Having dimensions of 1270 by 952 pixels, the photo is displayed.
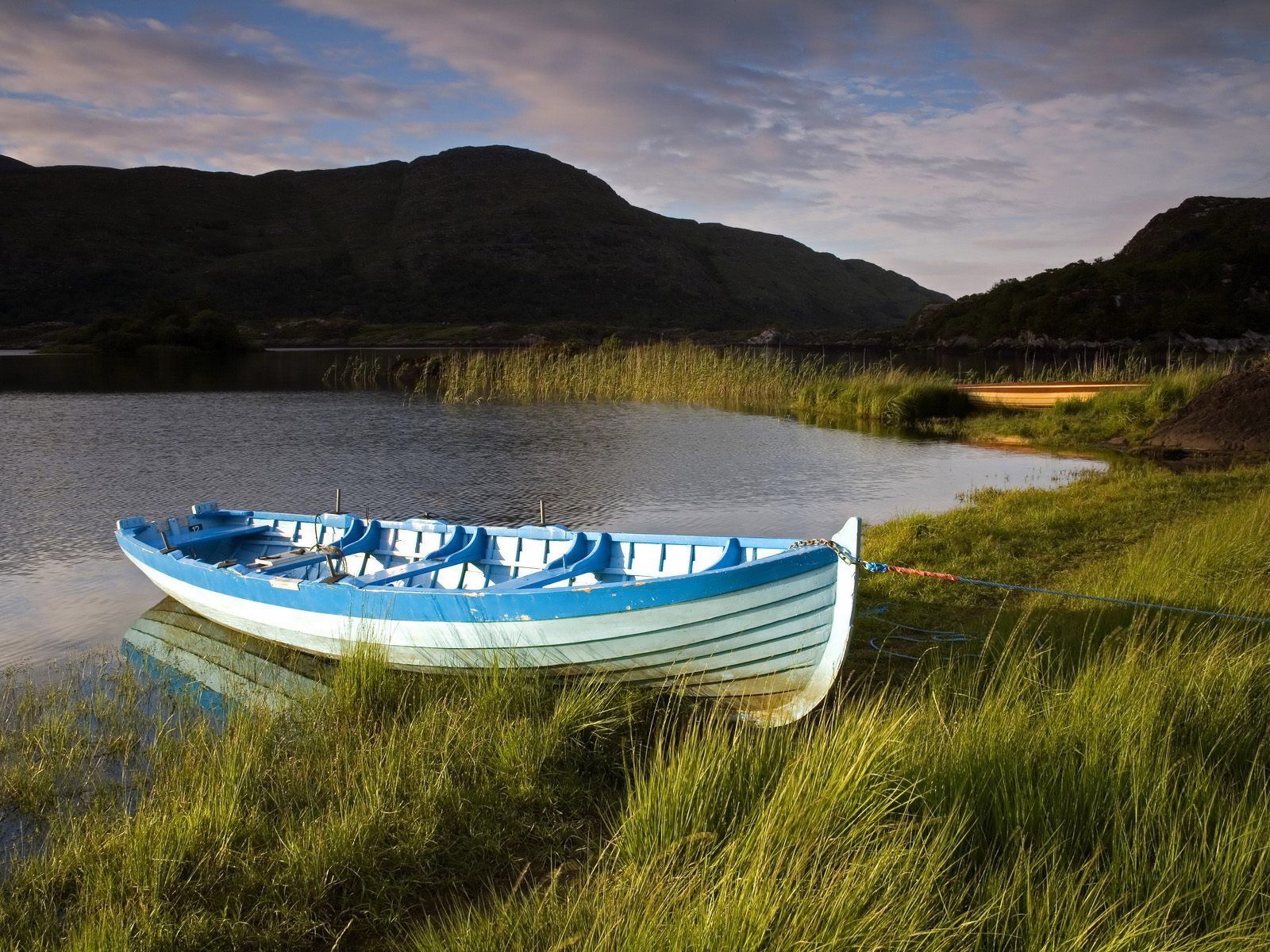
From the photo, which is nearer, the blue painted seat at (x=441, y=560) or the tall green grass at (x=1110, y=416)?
the blue painted seat at (x=441, y=560)

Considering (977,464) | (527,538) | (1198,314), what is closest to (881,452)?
(977,464)

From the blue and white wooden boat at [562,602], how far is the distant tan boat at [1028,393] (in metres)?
21.5

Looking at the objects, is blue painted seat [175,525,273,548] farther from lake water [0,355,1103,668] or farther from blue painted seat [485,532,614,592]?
blue painted seat [485,532,614,592]

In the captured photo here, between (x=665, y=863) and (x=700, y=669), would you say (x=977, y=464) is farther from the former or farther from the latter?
(x=665, y=863)

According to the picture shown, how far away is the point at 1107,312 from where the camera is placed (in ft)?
188

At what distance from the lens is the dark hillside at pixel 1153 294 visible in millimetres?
53188

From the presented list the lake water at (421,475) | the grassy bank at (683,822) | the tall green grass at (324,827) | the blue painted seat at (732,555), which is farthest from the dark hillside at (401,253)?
the grassy bank at (683,822)

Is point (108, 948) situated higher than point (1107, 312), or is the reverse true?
point (1107, 312)

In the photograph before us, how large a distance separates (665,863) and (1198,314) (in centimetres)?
5945

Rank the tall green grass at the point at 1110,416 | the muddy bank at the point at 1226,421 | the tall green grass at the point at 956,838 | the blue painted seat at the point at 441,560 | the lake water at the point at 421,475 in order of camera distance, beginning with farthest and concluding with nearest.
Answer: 1. the tall green grass at the point at 1110,416
2. the muddy bank at the point at 1226,421
3. the lake water at the point at 421,475
4. the blue painted seat at the point at 441,560
5. the tall green grass at the point at 956,838

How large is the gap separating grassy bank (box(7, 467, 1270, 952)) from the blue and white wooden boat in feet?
1.14

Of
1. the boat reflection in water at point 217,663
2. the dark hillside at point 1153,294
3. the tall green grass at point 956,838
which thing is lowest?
the boat reflection in water at point 217,663

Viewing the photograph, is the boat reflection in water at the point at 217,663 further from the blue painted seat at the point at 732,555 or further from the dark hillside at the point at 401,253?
the dark hillside at the point at 401,253

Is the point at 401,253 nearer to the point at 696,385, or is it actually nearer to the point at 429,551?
the point at 696,385
